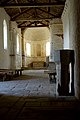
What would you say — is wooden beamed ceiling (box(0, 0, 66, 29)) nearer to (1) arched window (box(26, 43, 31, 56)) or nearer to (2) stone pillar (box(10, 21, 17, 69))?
(2) stone pillar (box(10, 21, 17, 69))

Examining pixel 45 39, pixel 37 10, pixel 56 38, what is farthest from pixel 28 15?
pixel 45 39

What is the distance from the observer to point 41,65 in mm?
28906

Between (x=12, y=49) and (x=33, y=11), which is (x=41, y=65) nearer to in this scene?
(x=12, y=49)

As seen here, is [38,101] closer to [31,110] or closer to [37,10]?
[31,110]

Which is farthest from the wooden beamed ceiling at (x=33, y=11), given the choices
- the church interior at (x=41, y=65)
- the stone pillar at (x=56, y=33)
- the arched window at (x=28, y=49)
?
the arched window at (x=28, y=49)

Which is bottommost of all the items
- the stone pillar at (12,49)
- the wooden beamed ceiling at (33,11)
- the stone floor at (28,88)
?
the stone floor at (28,88)

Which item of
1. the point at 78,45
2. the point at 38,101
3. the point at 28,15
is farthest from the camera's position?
the point at 28,15

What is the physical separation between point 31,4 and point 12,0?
141 centimetres

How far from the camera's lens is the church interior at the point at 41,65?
452 centimetres

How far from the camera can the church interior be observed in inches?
178

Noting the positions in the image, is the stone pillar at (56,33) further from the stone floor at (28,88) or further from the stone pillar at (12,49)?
the stone floor at (28,88)

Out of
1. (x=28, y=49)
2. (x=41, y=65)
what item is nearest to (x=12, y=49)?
(x=41, y=65)

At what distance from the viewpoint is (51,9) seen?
16422 mm

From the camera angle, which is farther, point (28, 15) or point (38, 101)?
point (28, 15)
